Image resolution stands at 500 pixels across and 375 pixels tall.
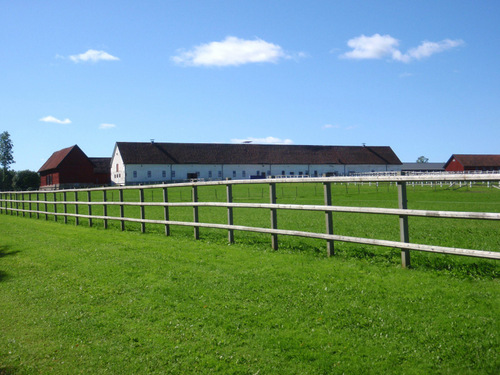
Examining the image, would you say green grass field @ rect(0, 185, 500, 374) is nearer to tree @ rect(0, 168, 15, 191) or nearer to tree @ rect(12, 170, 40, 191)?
tree @ rect(12, 170, 40, 191)

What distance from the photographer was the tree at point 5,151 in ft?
348

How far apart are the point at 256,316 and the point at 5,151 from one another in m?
116

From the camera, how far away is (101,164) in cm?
9006

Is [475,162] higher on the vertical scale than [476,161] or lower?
lower

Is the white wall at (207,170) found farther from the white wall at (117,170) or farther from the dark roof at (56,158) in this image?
the dark roof at (56,158)

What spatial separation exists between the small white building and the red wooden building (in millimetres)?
4501

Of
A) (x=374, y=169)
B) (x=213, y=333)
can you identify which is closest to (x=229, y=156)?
(x=374, y=169)

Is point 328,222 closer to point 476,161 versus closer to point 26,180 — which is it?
point 26,180

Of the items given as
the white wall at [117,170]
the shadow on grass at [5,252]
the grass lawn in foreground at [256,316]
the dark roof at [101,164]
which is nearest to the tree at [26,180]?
the dark roof at [101,164]

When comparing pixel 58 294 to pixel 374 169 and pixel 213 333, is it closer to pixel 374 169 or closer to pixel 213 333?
pixel 213 333

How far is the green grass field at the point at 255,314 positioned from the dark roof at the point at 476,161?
326 feet

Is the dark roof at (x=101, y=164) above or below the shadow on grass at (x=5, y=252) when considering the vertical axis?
above

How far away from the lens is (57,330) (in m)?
5.29

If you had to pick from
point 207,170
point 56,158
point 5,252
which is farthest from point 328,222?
point 56,158
